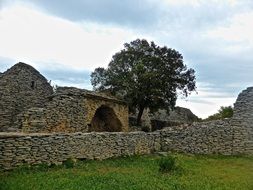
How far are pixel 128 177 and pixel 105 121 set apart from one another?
14774 millimetres

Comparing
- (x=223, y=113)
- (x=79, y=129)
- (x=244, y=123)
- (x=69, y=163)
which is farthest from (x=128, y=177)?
(x=223, y=113)

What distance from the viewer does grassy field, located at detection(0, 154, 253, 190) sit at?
1112cm

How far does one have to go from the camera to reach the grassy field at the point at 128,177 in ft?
36.5

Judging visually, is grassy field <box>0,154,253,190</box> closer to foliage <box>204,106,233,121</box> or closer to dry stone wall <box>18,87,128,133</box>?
dry stone wall <box>18,87,128,133</box>

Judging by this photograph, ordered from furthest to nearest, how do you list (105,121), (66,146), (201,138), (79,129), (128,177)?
(105,121) < (79,129) < (201,138) < (66,146) < (128,177)

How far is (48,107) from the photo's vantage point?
2041 cm

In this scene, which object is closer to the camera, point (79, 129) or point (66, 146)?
point (66, 146)

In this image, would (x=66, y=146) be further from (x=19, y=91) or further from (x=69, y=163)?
(x=19, y=91)

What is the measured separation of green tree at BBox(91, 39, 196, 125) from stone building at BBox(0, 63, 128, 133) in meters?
1.49

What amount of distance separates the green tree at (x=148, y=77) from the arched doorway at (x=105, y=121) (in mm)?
1700

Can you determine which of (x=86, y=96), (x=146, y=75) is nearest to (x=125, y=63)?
(x=146, y=75)

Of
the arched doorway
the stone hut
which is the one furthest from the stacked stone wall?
the stone hut

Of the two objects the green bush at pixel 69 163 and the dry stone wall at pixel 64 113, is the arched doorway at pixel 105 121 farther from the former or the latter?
the green bush at pixel 69 163

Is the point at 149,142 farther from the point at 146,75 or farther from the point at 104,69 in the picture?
the point at 104,69
